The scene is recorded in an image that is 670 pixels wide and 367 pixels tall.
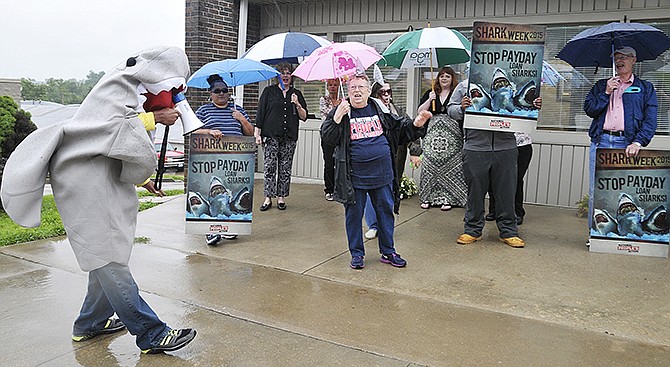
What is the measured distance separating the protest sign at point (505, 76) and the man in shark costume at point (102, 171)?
314cm

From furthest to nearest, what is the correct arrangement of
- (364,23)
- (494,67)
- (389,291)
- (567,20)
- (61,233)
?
(364,23), (567,20), (61,233), (494,67), (389,291)

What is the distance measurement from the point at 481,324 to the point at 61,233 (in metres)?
4.55

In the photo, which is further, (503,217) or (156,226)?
(156,226)

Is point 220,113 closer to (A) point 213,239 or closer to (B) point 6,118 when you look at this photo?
(A) point 213,239

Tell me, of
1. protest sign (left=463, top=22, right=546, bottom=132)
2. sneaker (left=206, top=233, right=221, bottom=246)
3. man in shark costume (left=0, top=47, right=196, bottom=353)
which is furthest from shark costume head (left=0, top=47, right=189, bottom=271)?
protest sign (left=463, top=22, right=546, bottom=132)

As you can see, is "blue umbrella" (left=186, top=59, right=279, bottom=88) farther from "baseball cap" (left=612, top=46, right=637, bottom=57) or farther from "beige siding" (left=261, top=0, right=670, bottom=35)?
"baseball cap" (left=612, top=46, right=637, bottom=57)

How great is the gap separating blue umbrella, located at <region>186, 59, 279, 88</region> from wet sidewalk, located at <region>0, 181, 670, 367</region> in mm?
1607

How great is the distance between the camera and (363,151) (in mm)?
5023

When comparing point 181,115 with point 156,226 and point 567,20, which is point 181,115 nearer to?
point 156,226

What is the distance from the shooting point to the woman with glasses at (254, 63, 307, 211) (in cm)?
717

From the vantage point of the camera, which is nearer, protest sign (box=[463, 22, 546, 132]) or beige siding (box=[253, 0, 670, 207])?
protest sign (box=[463, 22, 546, 132])

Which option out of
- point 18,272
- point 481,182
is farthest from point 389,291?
point 18,272

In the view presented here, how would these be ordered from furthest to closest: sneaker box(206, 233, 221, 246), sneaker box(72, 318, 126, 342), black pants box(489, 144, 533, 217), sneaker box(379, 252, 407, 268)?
black pants box(489, 144, 533, 217), sneaker box(206, 233, 221, 246), sneaker box(379, 252, 407, 268), sneaker box(72, 318, 126, 342)

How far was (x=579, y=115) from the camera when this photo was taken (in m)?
7.56
